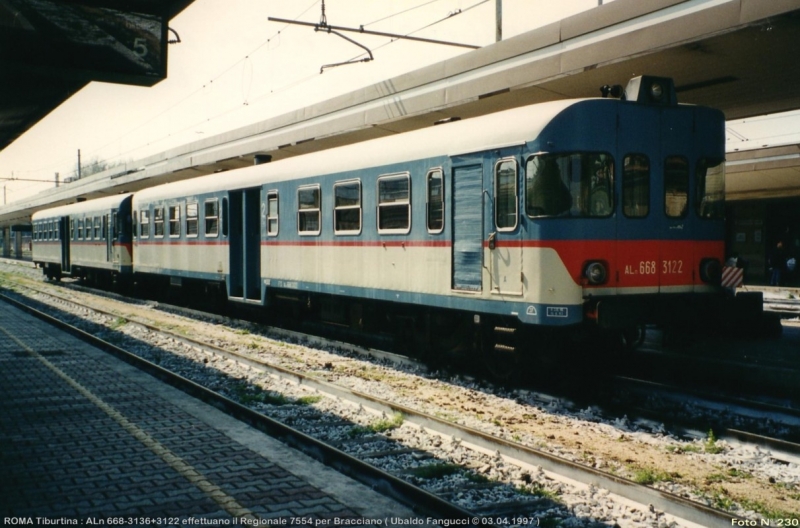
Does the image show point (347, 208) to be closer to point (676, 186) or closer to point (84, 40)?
point (84, 40)

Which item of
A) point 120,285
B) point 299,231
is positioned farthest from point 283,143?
point 299,231

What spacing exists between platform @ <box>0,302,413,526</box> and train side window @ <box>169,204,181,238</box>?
10.2 m

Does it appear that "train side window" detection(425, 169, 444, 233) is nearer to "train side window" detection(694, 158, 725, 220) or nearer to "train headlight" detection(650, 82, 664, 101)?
"train headlight" detection(650, 82, 664, 101)

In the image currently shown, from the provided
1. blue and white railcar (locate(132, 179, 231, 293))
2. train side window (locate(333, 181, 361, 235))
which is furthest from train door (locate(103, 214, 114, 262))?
train side window (locate(333, 181, 361, 235))

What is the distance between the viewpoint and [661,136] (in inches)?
372

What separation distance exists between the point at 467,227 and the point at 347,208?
3241 mm

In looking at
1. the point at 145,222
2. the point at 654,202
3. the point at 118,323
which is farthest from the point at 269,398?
the point at 145,222

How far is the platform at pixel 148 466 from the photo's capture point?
5.35 meters

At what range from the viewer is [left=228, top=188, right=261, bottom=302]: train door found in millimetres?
16484

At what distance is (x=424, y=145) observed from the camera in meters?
10.7

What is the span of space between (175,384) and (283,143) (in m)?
14.7

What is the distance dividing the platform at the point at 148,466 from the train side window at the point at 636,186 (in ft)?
16.3

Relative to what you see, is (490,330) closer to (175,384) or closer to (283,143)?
(175,384)

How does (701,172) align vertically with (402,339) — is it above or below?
above
